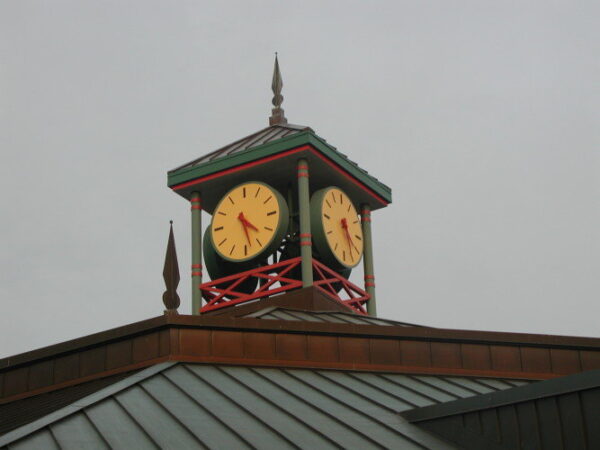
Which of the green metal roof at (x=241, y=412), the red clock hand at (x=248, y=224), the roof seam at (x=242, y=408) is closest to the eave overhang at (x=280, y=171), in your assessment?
the red clock hand at (x=248, y=224)

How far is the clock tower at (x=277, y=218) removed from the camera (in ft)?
83.4

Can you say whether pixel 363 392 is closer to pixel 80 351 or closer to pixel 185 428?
pixel 185 428

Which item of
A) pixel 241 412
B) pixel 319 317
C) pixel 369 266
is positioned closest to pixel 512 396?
pixel 241 412

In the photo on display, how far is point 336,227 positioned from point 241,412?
499 inches

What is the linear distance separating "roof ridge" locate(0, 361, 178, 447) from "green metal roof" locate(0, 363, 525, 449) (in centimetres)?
1

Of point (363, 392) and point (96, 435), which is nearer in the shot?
point (96, 435)

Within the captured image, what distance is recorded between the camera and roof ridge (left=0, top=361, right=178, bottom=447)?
12.6 m

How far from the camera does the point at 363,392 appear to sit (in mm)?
15602

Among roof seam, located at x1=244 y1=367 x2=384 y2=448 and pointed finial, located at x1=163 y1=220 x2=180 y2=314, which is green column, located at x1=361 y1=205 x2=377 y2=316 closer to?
pointed finial, located at x1=163 y1=220 x2=180 y2=314

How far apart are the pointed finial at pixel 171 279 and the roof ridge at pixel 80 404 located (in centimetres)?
113

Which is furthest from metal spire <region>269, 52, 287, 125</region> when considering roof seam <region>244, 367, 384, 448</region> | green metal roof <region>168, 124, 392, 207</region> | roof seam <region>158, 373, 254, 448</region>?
roof seam <region>158, 373, 254, 448</region>

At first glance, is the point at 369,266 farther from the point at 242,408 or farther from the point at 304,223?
the point at 242,408

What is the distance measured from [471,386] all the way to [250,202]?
10736mm

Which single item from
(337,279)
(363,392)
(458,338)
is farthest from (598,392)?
(337,279)
